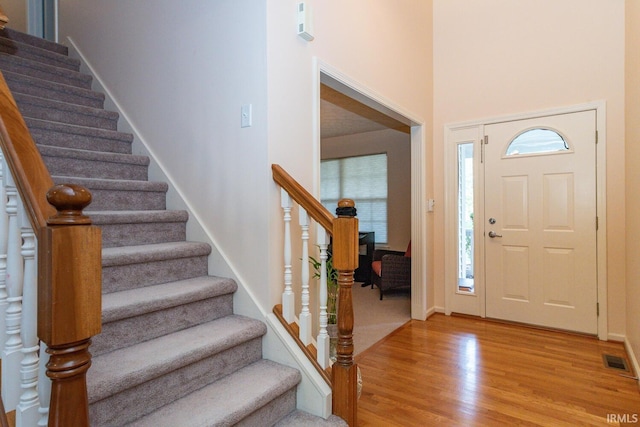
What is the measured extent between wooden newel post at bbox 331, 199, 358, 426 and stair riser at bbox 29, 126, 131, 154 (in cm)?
205

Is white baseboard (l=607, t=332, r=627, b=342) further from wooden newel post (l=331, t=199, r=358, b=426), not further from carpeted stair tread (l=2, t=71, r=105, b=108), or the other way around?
carpeted stair tread (l=2, t=71, r=105, b=108)

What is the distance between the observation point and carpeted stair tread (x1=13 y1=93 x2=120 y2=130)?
2.48 meters

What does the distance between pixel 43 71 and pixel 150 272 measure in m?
2.44

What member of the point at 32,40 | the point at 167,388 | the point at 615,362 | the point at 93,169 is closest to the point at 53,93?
the point at 32,40

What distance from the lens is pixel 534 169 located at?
3350 millimetres

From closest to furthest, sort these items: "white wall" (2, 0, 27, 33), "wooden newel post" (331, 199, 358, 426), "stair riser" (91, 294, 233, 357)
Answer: "stair riser" (91, 294, 233, 357) < "wooden newel post" (331, 199, 358, 426) < "white wall" (2, 0, 27, 33)

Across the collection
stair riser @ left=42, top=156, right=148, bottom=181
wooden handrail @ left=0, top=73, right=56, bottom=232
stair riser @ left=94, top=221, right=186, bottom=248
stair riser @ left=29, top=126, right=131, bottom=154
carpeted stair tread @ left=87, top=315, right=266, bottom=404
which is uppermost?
stair riser @ left=29, top=126, right=131, bottom=154

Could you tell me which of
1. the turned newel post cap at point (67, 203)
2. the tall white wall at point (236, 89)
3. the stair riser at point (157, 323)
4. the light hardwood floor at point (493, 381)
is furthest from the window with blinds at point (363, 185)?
the turned newel post cap at point (67, 203)

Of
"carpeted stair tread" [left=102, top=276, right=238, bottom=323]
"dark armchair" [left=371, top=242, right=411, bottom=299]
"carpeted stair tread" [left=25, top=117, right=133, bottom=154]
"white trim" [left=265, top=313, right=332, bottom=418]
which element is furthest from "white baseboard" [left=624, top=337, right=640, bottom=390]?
"carpeted stair tread" [left=25, top=117, right=133, bottom=154]

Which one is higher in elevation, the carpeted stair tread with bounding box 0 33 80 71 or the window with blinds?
the carpeted stair tread with bounding box 0 33 80 71

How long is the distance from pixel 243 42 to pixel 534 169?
2992mm

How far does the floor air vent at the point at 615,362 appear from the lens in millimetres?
2502

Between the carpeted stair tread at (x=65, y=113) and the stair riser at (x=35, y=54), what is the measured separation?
0.83 meters

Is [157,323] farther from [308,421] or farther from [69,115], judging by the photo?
[69,115]
